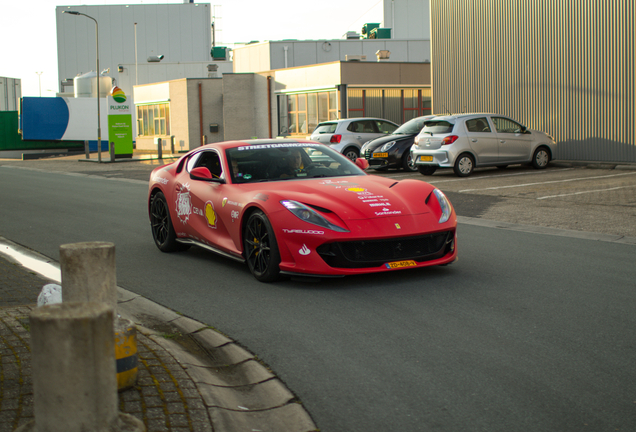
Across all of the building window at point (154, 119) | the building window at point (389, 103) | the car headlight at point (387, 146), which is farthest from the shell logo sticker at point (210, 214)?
the building window at point (154, 119)

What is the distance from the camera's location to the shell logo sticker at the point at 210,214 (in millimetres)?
7023

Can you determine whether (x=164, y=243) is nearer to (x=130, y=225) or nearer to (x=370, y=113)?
(x=130, y=225)

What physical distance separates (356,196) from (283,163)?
1.22m

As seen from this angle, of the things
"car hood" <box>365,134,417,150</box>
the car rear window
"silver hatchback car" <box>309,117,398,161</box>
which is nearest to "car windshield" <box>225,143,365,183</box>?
"car hood" <box>365,134,417,150</box>

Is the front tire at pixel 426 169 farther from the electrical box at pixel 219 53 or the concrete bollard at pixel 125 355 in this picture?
the electrical box at pixel 219 53

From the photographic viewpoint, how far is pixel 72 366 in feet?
8.67

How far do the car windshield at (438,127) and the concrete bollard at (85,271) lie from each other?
50.8 ft

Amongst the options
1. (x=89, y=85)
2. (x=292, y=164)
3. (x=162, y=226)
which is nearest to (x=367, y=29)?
(x=89, y=85)

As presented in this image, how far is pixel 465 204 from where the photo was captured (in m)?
12.5

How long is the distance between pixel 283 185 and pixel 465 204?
6599 mm

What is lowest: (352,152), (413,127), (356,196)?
(356,196)

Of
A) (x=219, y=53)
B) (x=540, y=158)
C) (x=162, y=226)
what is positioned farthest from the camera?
(x=219, y=53)

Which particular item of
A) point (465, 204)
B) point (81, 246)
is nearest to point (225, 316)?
point (81, 246)

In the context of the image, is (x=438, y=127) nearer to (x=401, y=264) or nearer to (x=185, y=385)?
(x=401, y=264)
